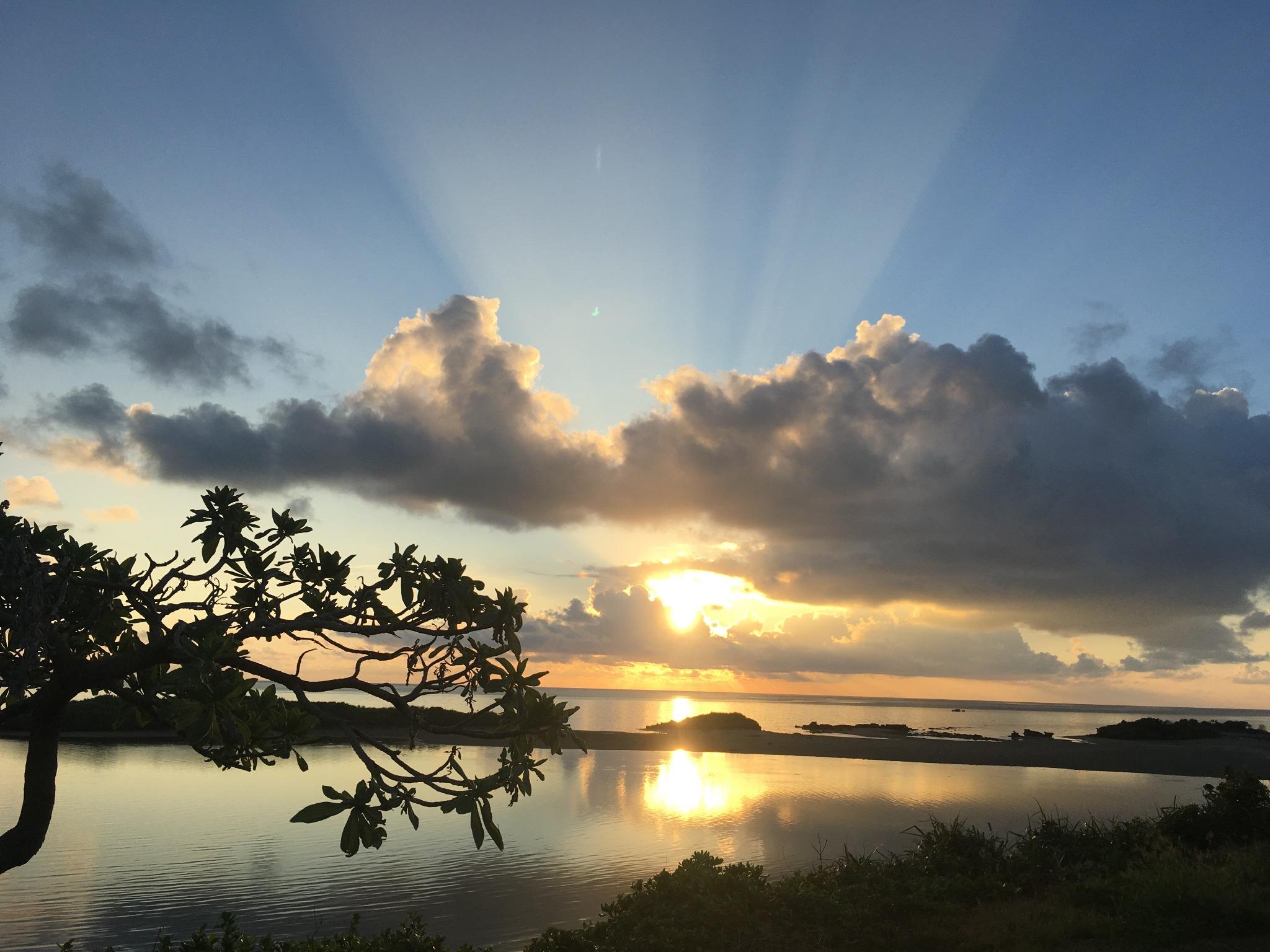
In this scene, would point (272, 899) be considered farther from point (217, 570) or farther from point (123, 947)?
point (217, 570)

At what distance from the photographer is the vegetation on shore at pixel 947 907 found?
12.3 m

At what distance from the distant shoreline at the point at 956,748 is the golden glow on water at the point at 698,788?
11233 mm

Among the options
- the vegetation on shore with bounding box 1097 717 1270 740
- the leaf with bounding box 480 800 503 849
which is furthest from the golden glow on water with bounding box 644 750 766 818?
the vegetation on shore with bounding box 1097 717 1270 740

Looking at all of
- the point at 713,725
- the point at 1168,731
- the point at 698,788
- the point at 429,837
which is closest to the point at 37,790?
the point at 429,837

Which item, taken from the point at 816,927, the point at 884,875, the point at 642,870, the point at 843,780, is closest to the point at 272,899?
the point at 642,870

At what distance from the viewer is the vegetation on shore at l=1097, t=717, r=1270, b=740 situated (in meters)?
72.2

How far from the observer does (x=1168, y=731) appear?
73.1 meters

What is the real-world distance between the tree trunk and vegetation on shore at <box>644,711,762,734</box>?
7572 cm

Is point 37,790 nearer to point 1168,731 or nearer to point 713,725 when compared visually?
point 713,725

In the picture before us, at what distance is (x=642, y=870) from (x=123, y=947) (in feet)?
40.6

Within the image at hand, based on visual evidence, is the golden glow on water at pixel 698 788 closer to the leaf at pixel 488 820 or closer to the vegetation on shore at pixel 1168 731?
the leaf at pixel 488 820

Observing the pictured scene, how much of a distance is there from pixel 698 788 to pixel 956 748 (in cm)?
3412

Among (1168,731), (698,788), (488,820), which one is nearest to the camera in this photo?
(488,820)

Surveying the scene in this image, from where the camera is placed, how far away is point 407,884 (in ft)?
66.1
